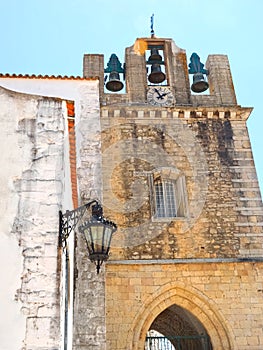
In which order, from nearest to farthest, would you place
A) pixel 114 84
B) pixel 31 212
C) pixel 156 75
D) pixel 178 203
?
pixel 31 212
pixel 178 203
pixel 114 84
pixel 156 75

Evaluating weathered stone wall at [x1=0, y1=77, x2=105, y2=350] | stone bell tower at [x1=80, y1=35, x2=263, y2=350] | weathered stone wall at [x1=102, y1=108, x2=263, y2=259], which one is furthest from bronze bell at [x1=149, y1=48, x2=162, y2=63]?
weathered stone wall at [x1=0, y1=77, x2=105, y2=350]

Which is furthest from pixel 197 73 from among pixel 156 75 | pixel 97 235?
pixel 97 235

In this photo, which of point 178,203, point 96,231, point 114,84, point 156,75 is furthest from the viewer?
point 156,75

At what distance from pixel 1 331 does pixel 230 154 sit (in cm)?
825

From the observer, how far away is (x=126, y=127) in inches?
446

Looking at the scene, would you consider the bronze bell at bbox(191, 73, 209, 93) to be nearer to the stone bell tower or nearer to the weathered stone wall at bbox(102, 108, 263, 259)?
the stone bell tower

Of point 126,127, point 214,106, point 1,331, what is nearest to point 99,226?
point 1,331

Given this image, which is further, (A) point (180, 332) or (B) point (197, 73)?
(B) point (197, 73)

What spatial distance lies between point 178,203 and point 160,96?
9.80 ft

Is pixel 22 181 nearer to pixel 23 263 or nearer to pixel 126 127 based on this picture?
pixel 23 263

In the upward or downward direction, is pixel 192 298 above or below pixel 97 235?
above

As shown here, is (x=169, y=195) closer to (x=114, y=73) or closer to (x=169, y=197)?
(x=169, y=197)

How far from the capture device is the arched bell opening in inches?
390

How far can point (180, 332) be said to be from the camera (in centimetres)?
1202
